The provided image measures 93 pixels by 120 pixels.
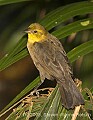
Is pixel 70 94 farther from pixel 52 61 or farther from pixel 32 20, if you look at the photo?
pixel 32 20

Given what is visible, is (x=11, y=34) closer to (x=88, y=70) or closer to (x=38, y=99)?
(x=88, y=70)

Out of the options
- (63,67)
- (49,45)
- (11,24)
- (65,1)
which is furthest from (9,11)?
Result: (63,67)

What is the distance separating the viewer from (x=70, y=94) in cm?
168

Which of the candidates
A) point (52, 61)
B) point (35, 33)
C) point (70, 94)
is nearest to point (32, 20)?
point (35, 33)

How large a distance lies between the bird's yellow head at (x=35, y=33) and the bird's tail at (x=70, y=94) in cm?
52

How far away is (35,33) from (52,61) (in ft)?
1.33

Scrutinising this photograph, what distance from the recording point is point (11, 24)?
2551mm

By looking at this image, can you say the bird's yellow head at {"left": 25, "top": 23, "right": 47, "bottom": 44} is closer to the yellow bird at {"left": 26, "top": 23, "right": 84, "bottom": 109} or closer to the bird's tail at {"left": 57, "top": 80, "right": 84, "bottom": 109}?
the yellow bird at {"left": 26, "top": 23, "right": 84, "bottom": 109}

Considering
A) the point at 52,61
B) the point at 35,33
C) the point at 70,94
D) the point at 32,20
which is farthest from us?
the point at 32,20

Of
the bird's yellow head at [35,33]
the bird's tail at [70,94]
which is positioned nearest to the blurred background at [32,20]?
the bird's yellow head at [35,33]

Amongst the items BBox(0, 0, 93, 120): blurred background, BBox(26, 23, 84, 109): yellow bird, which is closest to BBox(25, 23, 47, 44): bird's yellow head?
BBox(26, 23, 84, 109): yellow bird

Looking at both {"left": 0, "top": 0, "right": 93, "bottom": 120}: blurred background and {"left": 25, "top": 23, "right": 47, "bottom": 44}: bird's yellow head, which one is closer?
{"left": 25, "top": 23, "right": 47, "bottom": 44}: bird's yellow head

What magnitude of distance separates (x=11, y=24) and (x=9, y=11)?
8 centimetres

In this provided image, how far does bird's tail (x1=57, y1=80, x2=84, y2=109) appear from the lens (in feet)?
4.64
